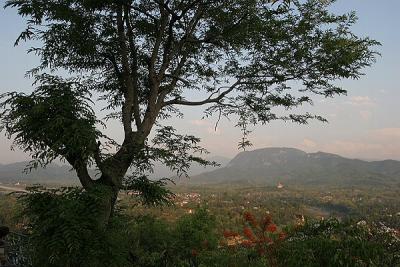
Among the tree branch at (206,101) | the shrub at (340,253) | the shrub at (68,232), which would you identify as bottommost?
the shrub at (340,253)

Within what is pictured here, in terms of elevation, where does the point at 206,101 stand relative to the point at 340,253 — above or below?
above

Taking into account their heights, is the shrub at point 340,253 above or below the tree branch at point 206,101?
below

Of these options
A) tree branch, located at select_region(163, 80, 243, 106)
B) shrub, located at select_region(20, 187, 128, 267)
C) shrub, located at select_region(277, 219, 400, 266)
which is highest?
tree branch, located at select_region(163, 80, 243, 106)

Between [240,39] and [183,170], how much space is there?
11.5ft

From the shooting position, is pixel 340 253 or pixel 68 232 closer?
pixel 68 232

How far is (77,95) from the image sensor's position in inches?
334

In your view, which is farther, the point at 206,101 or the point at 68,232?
the point at 206,101

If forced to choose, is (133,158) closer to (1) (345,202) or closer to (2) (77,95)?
(2) (77,95)

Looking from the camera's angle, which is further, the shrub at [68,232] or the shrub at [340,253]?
the shrub at [340,253]

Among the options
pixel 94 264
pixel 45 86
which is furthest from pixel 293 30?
pixel 94 264

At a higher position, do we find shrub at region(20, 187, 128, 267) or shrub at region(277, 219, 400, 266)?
shrub at region(20, 187, 128, 267)

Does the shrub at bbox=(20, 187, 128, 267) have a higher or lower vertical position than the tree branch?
lower

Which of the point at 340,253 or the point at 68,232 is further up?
the point at 68,232

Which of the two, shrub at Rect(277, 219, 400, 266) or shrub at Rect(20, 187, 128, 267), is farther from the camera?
shrub at Rect(277, 219, 400, 266)
